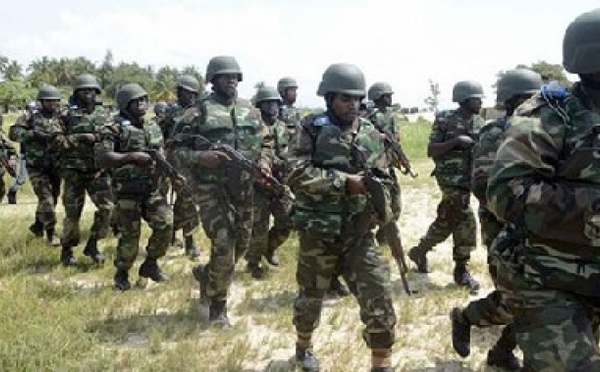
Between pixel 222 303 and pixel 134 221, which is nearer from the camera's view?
pixel 222 303

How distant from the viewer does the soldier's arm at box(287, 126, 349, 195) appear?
163 inches

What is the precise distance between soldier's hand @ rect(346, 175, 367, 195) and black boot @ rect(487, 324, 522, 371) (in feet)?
4.59

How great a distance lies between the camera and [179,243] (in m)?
9.36

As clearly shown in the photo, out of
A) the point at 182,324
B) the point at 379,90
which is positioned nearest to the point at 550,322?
the point at 182,324

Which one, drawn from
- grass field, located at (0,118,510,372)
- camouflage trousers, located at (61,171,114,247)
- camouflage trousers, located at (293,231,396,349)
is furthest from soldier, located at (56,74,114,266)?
camouflage trousers, located at (293,231,396,349)

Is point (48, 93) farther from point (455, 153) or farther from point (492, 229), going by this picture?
point (492, 229)

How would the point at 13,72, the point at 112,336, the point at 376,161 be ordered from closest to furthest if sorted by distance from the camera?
the point at 376,161
the point at 112,336
the point at 13,72

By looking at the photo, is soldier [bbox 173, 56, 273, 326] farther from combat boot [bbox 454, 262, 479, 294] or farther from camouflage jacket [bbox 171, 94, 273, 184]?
combat boot [bbox 454, 262, 479, 294]

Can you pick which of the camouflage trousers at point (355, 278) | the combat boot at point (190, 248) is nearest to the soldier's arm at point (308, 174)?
the camouflage trousers at point (355, 278)

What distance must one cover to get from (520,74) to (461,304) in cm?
237

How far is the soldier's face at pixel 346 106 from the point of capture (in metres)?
4.34

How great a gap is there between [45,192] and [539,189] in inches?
297

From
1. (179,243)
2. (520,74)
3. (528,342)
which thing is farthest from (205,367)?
(179,243)

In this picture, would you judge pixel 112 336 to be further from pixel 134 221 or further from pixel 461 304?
pixel 461 304
